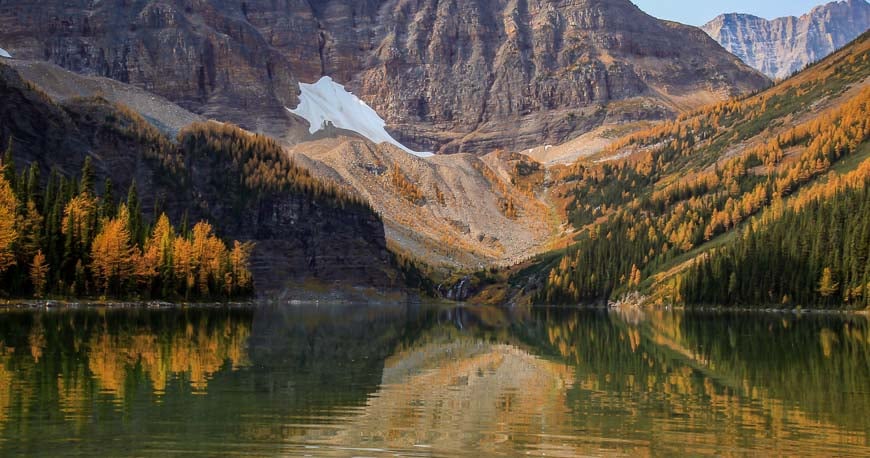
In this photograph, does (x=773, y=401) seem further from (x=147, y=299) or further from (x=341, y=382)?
(x=147, y=299)

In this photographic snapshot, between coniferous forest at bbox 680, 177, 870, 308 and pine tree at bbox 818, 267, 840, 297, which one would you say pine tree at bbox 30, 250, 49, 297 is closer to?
coniferous forest at bbox 680, 177, 870, 308

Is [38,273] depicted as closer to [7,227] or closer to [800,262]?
[7,227]

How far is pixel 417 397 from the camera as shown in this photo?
37938 mm

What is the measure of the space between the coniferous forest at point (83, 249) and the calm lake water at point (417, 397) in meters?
39.5

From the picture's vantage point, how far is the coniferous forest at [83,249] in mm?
103875

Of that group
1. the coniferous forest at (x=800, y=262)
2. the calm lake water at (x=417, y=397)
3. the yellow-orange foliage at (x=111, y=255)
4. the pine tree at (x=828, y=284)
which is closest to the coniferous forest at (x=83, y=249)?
the yellow-orange foliage at (x=111, y=255)

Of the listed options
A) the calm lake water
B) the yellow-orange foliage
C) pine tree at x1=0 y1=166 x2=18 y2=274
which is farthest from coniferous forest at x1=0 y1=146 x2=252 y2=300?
the calm lake water

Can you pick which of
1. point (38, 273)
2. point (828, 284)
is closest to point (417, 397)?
point (38, 273)

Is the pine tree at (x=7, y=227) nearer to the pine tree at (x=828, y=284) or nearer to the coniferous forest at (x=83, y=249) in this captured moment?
the coniferous forest at (x=83, y=249)

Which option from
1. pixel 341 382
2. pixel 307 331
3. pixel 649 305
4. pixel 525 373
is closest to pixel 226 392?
pixel 341 382

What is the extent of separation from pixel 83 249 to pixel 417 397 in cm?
8871

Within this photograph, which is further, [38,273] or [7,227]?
[38,273]

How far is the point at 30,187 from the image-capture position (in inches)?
4550

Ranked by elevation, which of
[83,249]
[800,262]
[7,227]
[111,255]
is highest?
[7,227]
